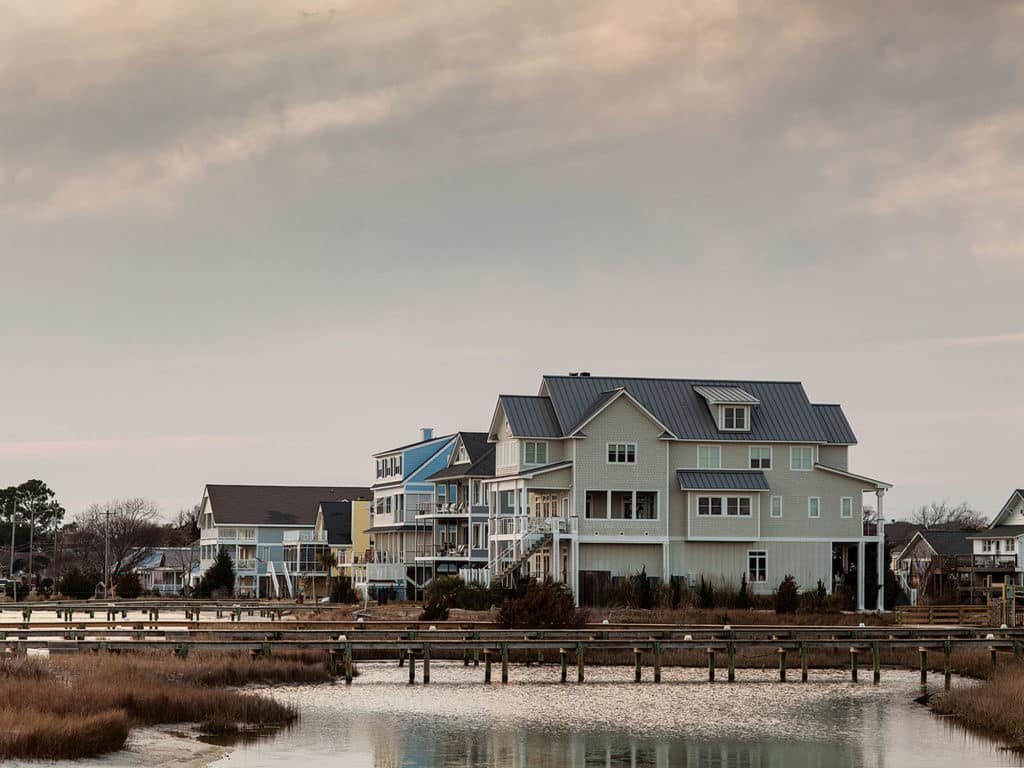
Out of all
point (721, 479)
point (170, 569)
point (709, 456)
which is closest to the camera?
point (721, 479)

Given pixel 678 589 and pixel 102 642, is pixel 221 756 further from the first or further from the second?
pixel 678 589

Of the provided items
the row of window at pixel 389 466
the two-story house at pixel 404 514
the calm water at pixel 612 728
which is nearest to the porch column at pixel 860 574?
the two-story house at pixel 404 514

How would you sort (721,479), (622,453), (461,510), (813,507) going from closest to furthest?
1. (622,453)
2. (721,479)
3. (813,507)
4. (461,510)

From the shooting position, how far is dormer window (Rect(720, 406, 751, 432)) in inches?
3383

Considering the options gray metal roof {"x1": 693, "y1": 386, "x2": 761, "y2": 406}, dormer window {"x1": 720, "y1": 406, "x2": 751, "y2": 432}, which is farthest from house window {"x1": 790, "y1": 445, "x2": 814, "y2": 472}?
gray metal roof {"x1": 693, "y1": 386, "x2": 761, "y2": 406}

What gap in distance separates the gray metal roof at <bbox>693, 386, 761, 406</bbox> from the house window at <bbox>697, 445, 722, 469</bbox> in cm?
256

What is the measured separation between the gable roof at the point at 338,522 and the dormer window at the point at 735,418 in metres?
49.5

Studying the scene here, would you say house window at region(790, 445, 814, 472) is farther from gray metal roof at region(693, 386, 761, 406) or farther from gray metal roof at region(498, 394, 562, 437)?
gray metal roof at region(498, 394, 562, 437)

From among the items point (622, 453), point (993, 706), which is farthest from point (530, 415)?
point (993, 706)

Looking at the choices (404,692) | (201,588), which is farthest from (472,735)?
(201,588)

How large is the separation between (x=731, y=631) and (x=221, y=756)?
2934 centimetres

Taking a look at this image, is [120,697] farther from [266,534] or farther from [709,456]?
[266,534]

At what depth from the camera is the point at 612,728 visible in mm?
38375

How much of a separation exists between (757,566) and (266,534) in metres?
65.1
